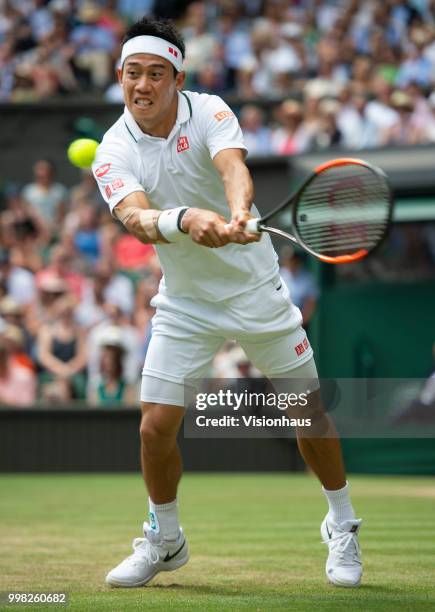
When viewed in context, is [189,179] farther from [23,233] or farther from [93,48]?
[93,48]

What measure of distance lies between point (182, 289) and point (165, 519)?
1085 mm

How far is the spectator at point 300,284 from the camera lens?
1278 centimetres

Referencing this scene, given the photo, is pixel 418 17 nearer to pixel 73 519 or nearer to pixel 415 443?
pixel 415 443

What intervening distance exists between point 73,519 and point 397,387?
442 cm

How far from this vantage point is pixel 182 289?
5629mm

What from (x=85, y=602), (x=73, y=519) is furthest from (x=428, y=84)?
(x=85, y=602)

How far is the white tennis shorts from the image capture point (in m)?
5.55

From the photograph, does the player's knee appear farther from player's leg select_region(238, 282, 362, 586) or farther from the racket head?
the racket head

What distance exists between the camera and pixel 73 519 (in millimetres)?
8578

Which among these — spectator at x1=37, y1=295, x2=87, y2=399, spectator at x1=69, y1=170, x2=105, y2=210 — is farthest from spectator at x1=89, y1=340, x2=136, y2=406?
spectator at x1=69, y1=170, x2=105, y2=210

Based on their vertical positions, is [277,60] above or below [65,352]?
above

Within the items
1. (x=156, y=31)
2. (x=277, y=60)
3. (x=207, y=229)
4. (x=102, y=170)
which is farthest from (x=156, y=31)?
(x=277, y=60)

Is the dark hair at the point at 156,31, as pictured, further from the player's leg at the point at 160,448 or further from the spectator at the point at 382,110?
the spectator at the point at 382,110

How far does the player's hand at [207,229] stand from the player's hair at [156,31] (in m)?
0.96
